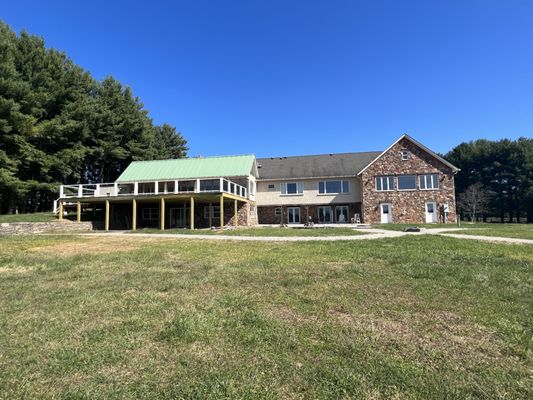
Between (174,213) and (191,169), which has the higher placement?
(191,169)

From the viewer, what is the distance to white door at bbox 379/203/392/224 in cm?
3077

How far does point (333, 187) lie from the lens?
33219mm

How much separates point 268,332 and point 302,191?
30015 millimetres

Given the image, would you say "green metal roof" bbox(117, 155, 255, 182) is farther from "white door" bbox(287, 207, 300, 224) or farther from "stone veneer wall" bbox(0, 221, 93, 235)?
"stone veneer wall" bbox(0, 221, 93, 235)

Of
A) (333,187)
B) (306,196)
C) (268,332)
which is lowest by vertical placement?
(268,332)

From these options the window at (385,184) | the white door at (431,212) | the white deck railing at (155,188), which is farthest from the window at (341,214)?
the white deck railing at (155,188)

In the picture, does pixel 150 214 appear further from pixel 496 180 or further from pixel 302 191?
pixel 496 180

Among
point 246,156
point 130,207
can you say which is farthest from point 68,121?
point 246,156

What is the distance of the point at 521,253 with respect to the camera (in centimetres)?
1001

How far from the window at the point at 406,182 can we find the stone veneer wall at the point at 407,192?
0.94 feet

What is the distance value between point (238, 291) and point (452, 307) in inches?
133

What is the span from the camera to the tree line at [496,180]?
177 feet

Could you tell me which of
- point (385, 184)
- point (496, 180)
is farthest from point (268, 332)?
point (496, 180)

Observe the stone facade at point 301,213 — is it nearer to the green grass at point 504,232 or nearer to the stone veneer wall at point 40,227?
the green grass at point 504,232
